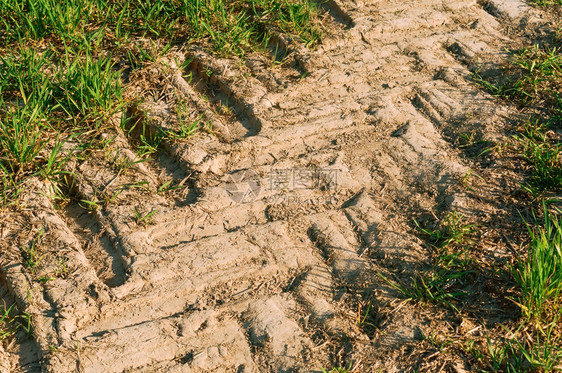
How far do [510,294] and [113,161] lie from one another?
2.05 metres

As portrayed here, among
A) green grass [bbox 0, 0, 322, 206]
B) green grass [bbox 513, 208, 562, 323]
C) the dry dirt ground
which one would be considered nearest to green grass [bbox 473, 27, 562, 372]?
green grass [bbox 513, 208, 562, 323]

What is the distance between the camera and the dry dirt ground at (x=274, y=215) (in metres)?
2.70

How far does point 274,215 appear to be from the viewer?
325 centimetres

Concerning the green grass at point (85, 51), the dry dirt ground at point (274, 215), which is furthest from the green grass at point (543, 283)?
the green grass at point (85, 51)

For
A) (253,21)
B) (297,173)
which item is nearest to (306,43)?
(253,21)

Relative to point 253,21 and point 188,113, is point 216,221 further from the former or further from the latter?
point 253,21

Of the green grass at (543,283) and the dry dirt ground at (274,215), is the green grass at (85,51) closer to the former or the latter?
the dry dirt ground at (274,215)

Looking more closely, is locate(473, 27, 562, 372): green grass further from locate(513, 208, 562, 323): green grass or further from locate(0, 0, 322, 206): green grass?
locate(0, 0, 322, 206): green grass

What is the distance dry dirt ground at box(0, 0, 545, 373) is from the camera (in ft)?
8.84

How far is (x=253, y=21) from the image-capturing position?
430 cm

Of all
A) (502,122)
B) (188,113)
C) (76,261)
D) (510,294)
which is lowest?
(76,261)

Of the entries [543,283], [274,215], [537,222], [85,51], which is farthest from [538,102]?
[85,51]

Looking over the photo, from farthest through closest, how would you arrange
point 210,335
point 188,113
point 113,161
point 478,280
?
1. point 188,113
2. point 113,161
3. point 478,280
4. point 210,335

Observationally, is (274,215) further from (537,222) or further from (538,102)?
(538,102)
